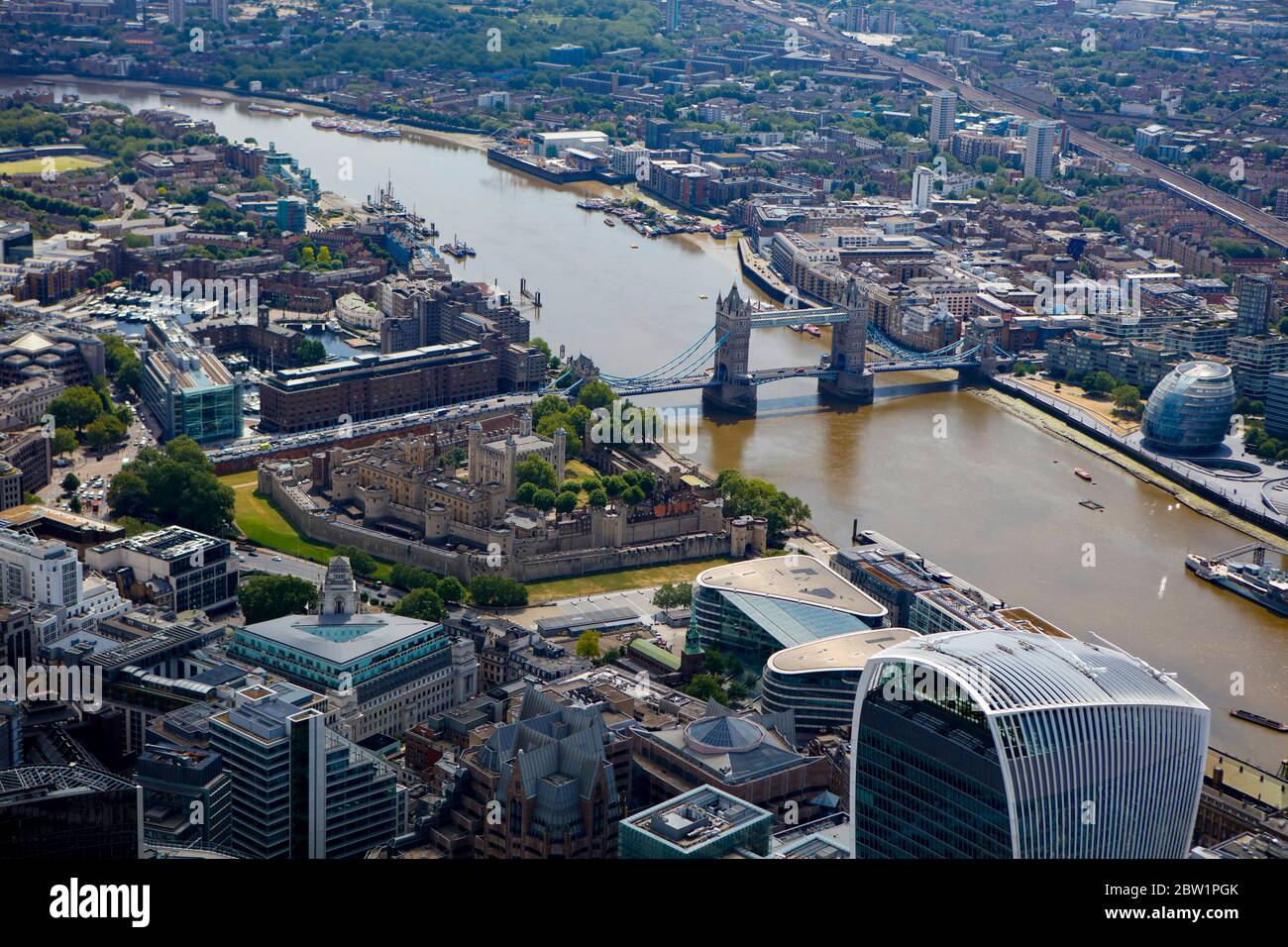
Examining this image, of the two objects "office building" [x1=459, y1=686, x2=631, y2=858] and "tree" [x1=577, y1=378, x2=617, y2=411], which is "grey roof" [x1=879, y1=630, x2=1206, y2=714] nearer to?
"office building" [x1=459, y1=686, x2=631, y2=858]

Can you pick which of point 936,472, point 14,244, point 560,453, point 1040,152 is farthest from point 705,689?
point 1040,152

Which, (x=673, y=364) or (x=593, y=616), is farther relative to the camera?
(x=673, y=364)

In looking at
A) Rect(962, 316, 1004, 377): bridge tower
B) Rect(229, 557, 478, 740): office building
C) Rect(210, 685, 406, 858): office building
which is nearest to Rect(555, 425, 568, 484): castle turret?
Rect(229, 557, 478, 740): office building

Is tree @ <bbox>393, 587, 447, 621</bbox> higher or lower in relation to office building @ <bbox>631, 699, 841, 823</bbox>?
lower

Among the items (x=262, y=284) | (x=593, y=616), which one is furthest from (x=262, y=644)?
(x=262, y=284)

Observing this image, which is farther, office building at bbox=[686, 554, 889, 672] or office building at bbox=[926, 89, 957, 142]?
office building at bbox=[926, 89, 957, 142]

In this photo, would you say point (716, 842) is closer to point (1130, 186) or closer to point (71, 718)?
point (71, 718)
